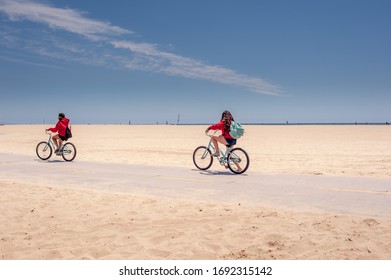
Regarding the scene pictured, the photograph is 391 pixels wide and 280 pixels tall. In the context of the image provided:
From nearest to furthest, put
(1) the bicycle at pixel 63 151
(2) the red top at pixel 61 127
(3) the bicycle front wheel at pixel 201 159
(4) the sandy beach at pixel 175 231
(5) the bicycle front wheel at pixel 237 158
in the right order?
1. (4) the sandy beach at pixel 175 231
2. (5) the bicycle front wheel at pixel 237 158
3. (3) the bicycle front wheel at pixel 201 159
4. (2) the red top at pixel 61 127
5. (1) the bicycle at pixel 63 151

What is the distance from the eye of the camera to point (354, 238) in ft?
16.8

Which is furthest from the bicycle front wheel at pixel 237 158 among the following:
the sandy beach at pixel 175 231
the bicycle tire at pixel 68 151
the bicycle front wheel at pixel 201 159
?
the bicycle tire at pixel 68 151

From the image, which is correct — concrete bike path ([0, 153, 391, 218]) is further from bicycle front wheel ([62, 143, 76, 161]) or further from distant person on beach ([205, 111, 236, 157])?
bicycle front wheel ([62, 143, 76, 161])

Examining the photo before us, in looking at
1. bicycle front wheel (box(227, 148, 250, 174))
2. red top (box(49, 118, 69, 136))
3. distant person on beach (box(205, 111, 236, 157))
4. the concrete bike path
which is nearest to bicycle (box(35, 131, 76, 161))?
red top (box(49, 118, 69, 136))

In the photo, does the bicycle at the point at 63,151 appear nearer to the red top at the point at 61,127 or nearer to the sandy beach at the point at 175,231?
the red top at the point at 61,127

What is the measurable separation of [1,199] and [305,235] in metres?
6.43

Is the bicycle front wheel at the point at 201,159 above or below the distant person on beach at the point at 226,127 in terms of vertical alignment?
below

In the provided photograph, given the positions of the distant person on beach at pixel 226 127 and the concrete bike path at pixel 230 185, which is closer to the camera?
the concrete bike path at pixel 230 185

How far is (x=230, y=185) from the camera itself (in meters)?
9.27

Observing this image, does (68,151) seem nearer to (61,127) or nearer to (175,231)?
(61,127)

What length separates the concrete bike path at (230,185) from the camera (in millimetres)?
7172
